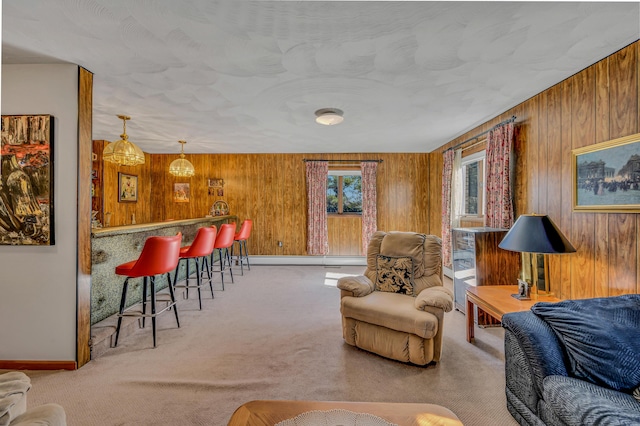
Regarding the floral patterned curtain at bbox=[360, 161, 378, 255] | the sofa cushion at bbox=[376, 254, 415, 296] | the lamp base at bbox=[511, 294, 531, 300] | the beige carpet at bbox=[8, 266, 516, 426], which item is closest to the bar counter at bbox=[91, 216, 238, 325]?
the beige carpet at bbox=[8, 266, 516, 426]

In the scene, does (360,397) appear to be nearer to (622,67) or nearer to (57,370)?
(57,370)

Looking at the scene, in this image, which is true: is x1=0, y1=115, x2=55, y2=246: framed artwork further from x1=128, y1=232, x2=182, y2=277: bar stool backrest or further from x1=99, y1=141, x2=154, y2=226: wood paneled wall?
x1=99, y1=141, x2=154, y2=226: wood paneled wall

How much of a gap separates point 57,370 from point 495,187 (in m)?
4.71

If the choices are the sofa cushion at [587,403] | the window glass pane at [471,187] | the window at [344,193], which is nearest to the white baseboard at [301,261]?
the window at [344,193]

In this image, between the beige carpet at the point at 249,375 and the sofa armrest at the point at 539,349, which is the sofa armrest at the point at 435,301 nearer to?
the beige carpet at the point at 249,375

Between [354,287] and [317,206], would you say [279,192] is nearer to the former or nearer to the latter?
[317,206]

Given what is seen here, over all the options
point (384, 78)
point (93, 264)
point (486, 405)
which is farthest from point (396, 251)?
point (93, 264)

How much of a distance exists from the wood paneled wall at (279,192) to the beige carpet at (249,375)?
10.1 ft

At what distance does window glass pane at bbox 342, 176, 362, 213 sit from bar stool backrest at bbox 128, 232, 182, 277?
4.25 meters

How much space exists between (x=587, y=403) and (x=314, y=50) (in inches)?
102

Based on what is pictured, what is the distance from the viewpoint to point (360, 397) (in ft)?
6.51

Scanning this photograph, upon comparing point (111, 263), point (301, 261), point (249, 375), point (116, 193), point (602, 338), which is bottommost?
point (249, 375)

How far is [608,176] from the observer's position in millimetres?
2248

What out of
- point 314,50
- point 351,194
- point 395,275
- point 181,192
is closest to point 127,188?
point 181,192
